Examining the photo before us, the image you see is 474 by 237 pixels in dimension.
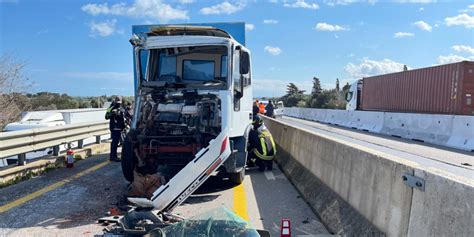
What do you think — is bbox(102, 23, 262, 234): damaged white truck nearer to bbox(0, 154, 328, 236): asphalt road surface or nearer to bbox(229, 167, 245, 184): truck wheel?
bbox(229, 167, 245, 184): truck wheel

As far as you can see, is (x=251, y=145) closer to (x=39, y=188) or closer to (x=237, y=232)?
(x=39, y=188)

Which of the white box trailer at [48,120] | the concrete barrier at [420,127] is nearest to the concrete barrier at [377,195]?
the white box trailer at [48,120]

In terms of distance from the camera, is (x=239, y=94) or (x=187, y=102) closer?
(x=187, y=102)

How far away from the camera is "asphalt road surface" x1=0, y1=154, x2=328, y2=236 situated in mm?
4868

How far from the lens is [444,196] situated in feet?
8.85

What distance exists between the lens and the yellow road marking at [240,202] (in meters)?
5.55

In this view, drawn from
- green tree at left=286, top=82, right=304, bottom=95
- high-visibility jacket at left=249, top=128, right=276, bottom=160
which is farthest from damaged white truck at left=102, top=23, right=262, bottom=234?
green tree at left=286, top=82, right=304, bottom=95

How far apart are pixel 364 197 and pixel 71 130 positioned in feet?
26.5

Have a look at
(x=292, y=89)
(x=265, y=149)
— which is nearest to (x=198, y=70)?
(x=265, y=149)

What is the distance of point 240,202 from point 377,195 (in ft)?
9.57

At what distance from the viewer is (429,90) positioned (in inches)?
834

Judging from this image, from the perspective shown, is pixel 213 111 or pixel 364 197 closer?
pixel 364 197

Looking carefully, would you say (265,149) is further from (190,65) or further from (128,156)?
(128,156)

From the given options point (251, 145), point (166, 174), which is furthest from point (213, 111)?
point (251, 145)
